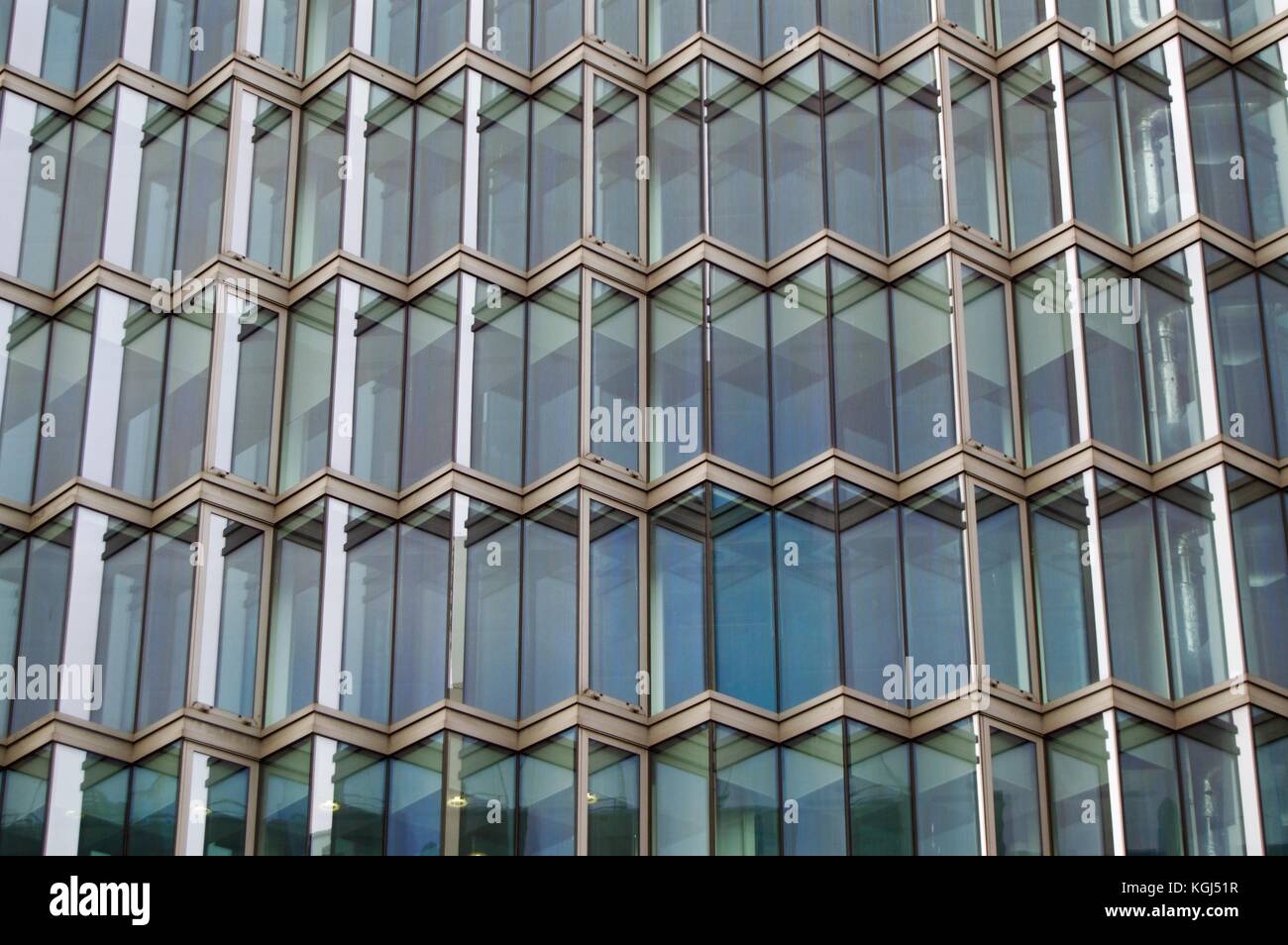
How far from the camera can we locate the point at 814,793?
4344cm

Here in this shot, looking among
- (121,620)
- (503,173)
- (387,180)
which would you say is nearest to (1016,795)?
(503,173)

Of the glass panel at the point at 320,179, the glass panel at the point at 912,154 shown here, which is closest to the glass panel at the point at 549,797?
the glass panel at the point at 320,179

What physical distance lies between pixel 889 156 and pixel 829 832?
45.6ft

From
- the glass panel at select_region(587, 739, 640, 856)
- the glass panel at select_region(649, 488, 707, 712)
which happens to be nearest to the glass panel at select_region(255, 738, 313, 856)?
the glass panel at select_region(587, 739, 640, 856)

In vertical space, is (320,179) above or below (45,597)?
above

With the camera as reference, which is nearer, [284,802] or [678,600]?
[284,802]

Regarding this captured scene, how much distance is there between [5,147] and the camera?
172 feet

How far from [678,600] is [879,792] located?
514cm

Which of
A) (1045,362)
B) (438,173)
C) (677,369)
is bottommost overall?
(1045,362)

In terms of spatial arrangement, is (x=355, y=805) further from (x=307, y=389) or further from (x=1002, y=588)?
(x=1002, y=588)

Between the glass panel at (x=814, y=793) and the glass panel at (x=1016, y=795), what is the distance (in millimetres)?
2604

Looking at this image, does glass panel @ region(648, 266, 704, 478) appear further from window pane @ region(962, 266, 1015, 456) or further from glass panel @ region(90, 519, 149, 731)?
glass panel @ region(90, 519, 149, 731)

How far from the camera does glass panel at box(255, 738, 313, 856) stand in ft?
144
